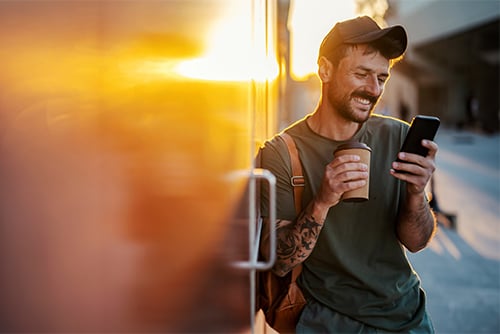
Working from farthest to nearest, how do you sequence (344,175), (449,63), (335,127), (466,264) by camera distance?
(449,63), (466,264), (335,127), (344,175)

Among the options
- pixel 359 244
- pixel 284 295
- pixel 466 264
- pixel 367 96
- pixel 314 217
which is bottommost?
pixel 466 264

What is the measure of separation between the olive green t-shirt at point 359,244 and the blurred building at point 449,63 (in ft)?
63.0

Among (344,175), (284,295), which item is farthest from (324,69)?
(284,295)

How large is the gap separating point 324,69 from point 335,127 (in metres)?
0.21

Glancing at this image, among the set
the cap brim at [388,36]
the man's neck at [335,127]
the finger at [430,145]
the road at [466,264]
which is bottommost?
the road at [466,264]

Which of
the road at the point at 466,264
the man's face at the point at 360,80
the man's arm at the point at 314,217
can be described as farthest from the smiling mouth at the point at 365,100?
the road at the point at 466,264

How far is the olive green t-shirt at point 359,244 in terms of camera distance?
6.77 ft

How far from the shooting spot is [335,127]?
2146 millimetres

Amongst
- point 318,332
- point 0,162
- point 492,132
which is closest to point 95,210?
point 0,162

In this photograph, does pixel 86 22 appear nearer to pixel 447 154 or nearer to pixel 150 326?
pixel 150 326

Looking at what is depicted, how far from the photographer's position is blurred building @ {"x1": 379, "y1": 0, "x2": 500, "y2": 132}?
27000 mm

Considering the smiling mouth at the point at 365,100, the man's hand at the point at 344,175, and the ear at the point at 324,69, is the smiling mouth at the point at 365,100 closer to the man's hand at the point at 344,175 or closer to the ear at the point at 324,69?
the ear at the point at 324,69

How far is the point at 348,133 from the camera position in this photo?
2.15 m

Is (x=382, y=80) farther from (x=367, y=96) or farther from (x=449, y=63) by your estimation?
(x=449, y=63)
